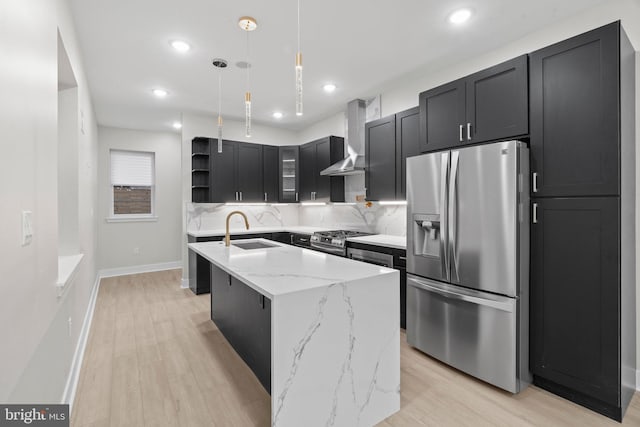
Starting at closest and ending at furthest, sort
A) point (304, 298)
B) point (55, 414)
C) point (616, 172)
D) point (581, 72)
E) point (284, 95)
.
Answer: point (55, 414), point (304, 298), point (616, 172), point (581, 72), point (284, 95)

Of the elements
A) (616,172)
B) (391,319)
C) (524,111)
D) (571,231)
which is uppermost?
(524,111)

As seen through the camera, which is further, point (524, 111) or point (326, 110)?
point (326, 110)

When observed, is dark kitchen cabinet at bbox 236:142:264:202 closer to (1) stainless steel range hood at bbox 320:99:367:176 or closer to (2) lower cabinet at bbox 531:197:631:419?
(1) stainless steel range hood at bbox 320:99:367:176

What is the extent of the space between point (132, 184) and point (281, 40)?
481 centimetres

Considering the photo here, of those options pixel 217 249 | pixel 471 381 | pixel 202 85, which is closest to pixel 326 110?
pixel 202 85

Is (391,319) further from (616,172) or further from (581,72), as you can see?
(581,72)

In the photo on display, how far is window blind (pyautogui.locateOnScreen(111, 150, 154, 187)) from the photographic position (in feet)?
19.6

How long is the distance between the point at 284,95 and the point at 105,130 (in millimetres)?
3841

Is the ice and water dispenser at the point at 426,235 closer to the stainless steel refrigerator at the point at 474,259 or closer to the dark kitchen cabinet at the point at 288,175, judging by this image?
the stainless steel refrigerator at the point at 474,259

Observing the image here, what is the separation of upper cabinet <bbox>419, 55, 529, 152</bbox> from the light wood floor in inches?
74.7

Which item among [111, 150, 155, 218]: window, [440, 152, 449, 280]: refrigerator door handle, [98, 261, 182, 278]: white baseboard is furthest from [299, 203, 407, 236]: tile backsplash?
[111, 150, 155, 218]: window

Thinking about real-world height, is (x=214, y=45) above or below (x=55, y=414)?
above

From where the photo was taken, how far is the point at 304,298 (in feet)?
5.29

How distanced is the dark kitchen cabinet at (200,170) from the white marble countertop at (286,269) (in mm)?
2550
